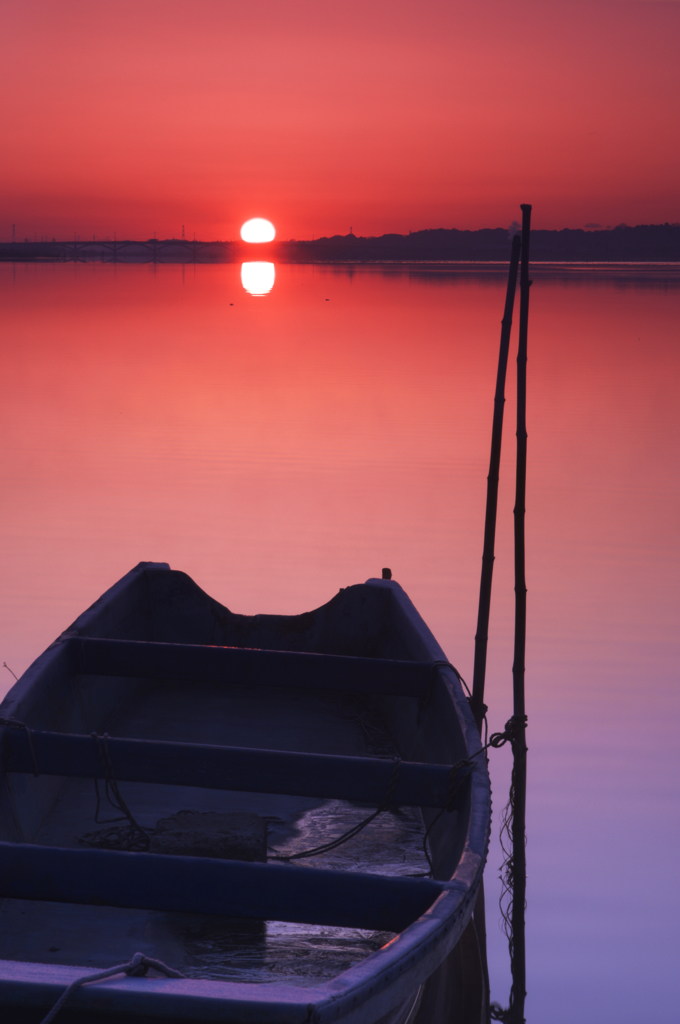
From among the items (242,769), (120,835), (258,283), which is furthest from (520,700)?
(258,283)

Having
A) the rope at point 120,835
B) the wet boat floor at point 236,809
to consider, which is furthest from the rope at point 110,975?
the rope at point 120,835

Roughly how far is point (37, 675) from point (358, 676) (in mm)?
1745

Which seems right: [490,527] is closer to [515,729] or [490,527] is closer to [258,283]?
[515,729]

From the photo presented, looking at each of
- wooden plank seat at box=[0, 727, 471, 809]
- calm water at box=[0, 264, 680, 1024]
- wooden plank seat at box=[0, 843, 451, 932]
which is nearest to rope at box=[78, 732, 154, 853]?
wooden plank seat at box=[0, 727, 471, 809]

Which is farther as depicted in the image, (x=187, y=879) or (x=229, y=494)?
(x=229, y=494)

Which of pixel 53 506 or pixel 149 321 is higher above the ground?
pixel 149 321

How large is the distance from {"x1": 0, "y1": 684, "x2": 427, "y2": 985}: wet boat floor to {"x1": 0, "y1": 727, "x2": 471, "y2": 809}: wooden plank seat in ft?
1.86

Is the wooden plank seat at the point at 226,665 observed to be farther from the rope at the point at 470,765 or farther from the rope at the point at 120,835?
the rope at the point at 120,835

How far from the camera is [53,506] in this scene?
12914 mm

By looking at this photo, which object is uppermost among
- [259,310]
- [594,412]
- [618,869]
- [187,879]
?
[259,310]

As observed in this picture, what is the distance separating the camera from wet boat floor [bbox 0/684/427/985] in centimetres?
383

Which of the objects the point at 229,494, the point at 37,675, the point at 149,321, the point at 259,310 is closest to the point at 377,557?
the point at 229,494

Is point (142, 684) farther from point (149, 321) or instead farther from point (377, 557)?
point (149, 321)

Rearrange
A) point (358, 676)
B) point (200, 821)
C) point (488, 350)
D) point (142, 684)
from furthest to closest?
point (488, 350), point (142, 684), point (358, 676), point (200, 821)
